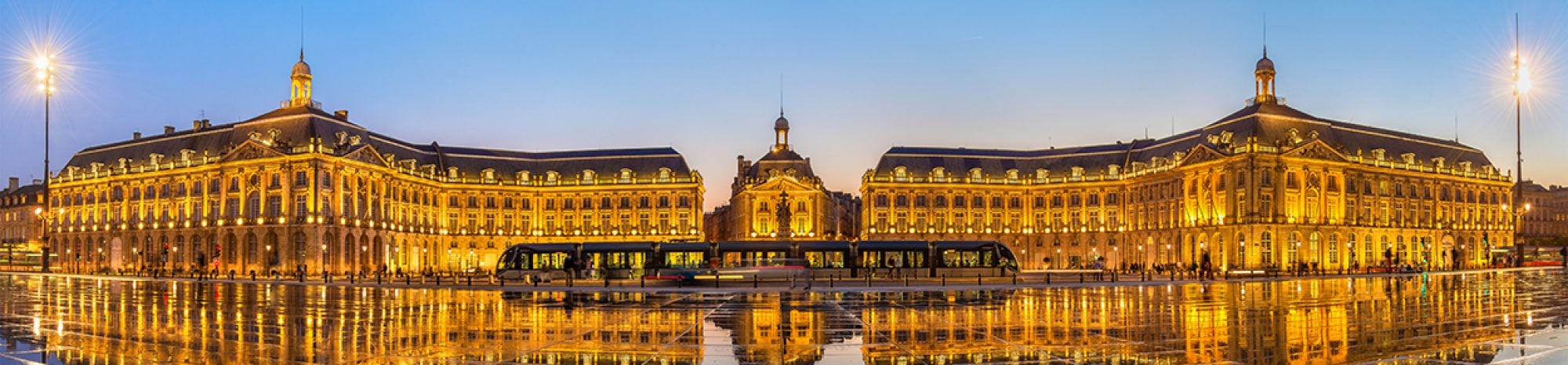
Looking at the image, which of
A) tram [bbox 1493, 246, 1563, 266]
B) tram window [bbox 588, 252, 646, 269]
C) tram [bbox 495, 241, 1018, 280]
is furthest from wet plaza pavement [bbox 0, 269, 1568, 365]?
tram [bbox 1493, 246, 1563, 266]

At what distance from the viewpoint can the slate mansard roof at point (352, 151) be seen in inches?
3895

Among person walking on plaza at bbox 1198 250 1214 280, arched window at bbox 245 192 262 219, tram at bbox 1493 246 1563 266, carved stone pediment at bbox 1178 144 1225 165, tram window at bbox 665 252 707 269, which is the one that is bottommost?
tram at bbox 1493 246 1563 266

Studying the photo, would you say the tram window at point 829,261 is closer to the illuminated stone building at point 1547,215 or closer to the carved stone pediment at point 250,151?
the carved stone pediment at point 250,151

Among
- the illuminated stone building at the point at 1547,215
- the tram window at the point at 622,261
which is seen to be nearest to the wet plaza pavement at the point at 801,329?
the tram window at the point at 622,261

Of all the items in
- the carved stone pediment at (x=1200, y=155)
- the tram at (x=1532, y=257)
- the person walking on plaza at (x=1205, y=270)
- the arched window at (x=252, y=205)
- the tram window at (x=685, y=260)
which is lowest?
the tram at (x=1532, y=257)

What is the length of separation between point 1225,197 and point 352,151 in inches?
2860

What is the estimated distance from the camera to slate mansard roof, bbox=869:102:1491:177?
102 m

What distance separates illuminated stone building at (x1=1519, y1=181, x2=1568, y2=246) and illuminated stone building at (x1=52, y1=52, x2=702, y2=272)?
414 feet

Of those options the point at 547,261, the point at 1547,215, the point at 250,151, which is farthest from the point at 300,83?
the point at 1547,215

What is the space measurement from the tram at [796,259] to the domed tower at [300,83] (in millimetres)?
44210

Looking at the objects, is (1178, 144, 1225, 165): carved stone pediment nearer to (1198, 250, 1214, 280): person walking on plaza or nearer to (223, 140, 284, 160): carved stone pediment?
(1198, 250, 1214, 280): person walking on plaza

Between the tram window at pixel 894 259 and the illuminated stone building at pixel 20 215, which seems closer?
the tram window at pixel 894 259

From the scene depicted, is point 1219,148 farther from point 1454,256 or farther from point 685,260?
point 685,260

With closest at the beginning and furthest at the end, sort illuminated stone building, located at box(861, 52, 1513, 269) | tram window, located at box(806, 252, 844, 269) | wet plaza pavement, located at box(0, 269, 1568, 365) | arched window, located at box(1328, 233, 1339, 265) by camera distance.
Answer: wet plaza pavement, located at box(0, 269, 1568, 365), tram window, located at box(806, 252, 844, 269), illuminated stone building, located at box(861, 52, 1513, 269), arched window, located at box(1328, 233, 1339, 265)
